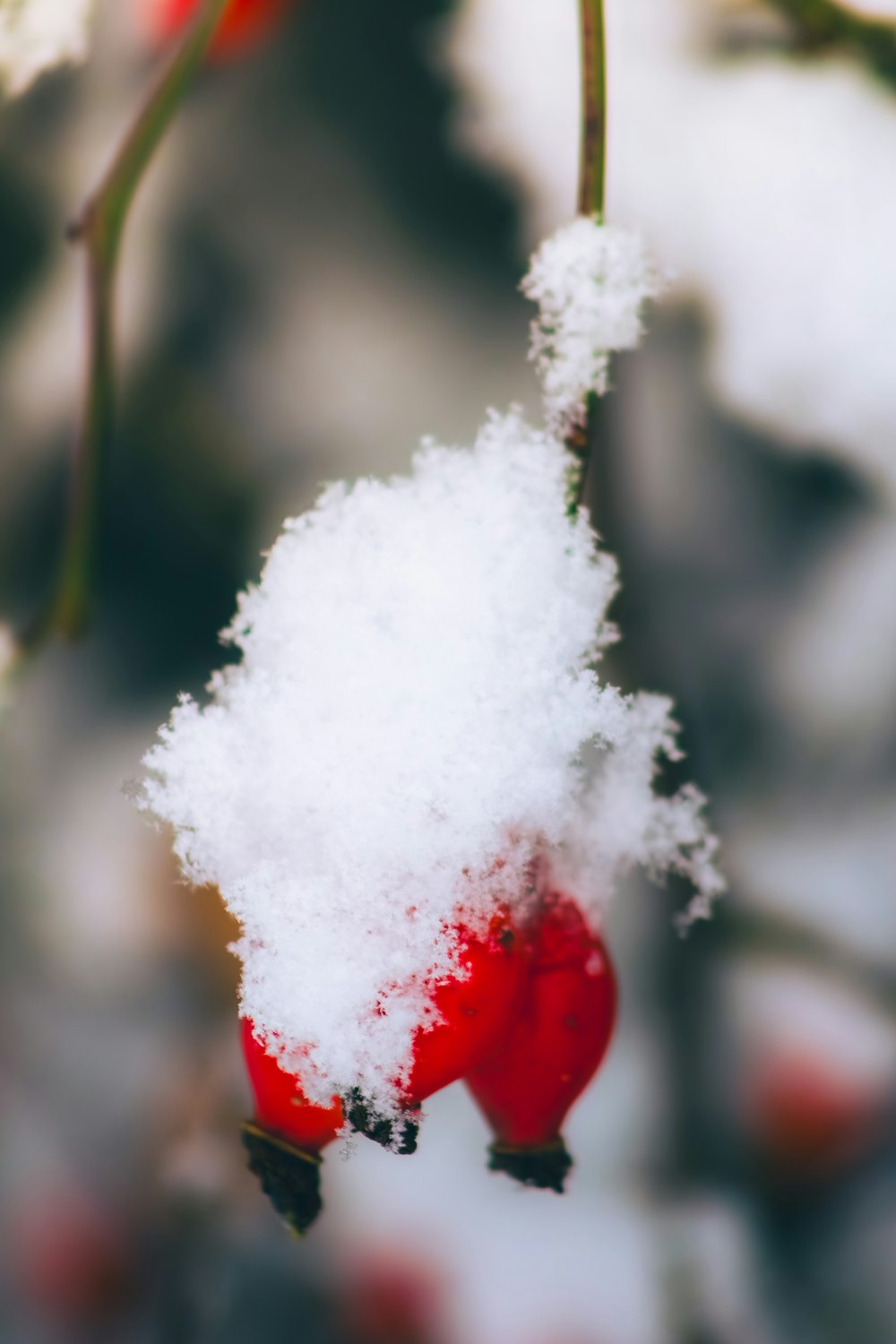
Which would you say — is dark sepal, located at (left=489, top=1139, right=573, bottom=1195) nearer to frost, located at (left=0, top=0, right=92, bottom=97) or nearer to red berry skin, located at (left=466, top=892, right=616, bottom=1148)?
red berry skin, located at (left=466, top=892, right=616, bottom=1148)

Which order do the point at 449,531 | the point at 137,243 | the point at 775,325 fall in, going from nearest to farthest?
the point at 449,531 → the point at 775,325 → the point at 137,243

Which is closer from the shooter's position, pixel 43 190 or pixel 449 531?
pixel 449 531

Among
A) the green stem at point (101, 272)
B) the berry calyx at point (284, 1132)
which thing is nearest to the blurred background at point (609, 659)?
the green stem at point (101, 272)

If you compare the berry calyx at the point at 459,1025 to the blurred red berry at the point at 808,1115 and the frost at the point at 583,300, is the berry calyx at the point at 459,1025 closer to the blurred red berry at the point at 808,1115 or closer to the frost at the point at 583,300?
the frost at the point at 583,300

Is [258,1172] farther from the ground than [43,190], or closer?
closer

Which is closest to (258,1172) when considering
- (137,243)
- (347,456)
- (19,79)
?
(347,456)

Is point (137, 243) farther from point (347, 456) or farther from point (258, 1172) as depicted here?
point (258, 1172)

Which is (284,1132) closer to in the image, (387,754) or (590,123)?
(387,754)

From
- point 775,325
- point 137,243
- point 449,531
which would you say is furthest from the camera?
point 137,243
